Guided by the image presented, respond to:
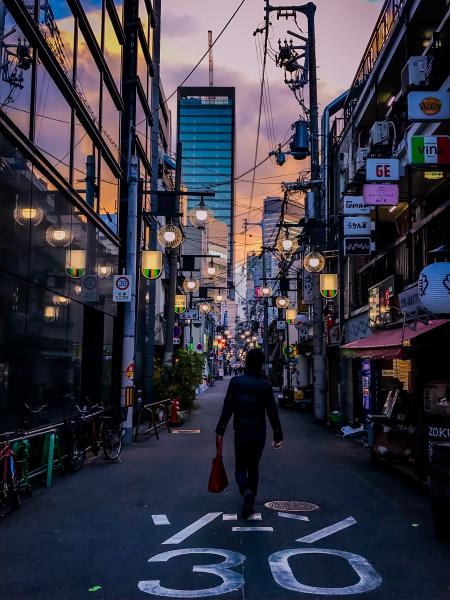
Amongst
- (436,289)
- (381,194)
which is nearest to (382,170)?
(381,194)

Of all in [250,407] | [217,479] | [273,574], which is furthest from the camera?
[250,407]

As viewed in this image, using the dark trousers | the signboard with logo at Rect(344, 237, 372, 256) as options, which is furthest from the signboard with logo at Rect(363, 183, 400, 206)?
the dark trousers

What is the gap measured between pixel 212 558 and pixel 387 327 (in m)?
13.0

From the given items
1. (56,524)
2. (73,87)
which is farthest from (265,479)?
(73,87)

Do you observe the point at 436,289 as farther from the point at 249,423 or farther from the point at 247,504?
the point at 247,504

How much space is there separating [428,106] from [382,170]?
330 centimetres

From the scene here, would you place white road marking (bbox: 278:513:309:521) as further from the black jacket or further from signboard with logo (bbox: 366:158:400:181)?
signboard with logo (bbox: 366:158:400:181)

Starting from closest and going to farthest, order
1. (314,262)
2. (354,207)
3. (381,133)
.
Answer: (381,133), (354,207), (314,262)

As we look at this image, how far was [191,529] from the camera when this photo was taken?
7461 mm

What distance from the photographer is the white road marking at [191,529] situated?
6.90 m

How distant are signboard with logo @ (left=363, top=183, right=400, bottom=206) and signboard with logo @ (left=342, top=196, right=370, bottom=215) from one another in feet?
14.9

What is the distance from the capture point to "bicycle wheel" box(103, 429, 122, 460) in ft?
43.0

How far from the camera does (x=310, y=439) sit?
61.6 feet

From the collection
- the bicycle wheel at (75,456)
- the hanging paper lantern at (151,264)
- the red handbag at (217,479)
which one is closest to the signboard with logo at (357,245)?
the hanging paper lantern at (151,264)
